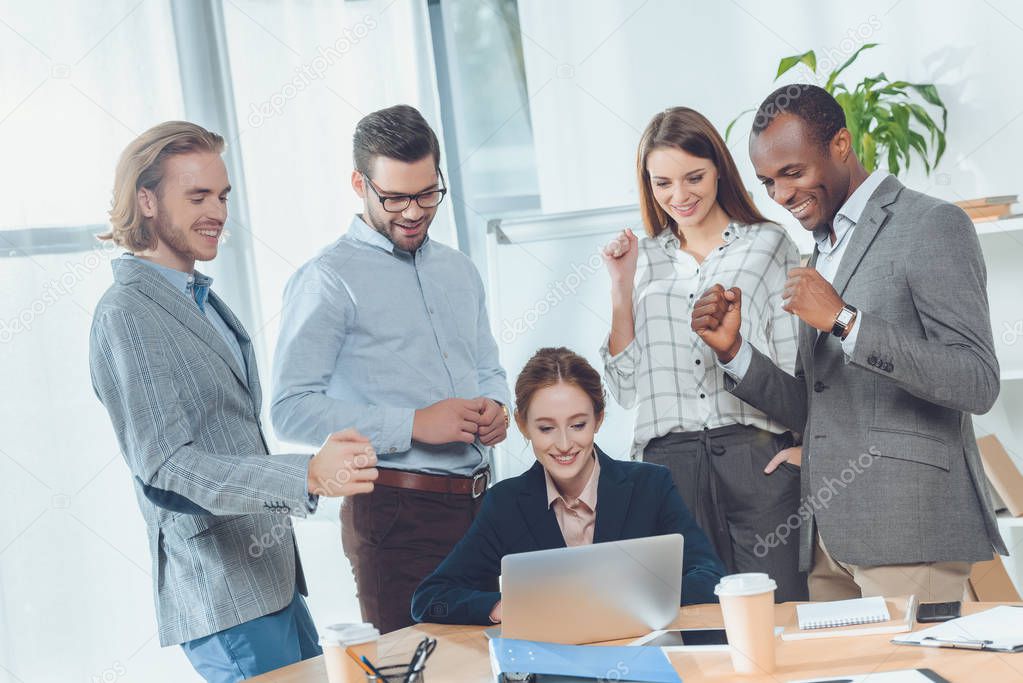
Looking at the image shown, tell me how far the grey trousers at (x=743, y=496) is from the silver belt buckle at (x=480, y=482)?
1.50 ft

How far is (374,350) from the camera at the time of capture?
246 cm

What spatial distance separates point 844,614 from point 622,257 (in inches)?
46.8

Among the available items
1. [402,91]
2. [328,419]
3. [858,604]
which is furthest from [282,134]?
[858,604]

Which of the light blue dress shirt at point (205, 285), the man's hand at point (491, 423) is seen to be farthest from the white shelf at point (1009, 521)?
the light blue dress shirt at point (205, 285)

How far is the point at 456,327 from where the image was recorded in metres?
2.60

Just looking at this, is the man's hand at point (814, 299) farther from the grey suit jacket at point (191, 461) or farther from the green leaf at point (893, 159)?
the green leaf at point (893, 159)

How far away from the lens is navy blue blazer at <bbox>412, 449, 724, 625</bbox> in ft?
6.59

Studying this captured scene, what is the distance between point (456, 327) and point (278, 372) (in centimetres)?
46

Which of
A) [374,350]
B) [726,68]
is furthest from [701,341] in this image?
[726,68]

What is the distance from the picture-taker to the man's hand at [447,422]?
2.33 m

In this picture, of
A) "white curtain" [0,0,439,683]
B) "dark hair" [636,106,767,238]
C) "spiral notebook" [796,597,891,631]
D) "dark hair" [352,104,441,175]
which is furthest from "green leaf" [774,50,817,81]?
"spiral notebook" [796,597,891,631]

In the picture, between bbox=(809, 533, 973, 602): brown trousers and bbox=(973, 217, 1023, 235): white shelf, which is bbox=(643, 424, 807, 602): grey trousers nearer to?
bbox=(809, 533, 973, 602): brown trousers

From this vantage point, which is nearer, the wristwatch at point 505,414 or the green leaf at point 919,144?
the wristwatch at point 505,414

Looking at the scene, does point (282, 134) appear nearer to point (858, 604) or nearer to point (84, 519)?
point (84, 519)
